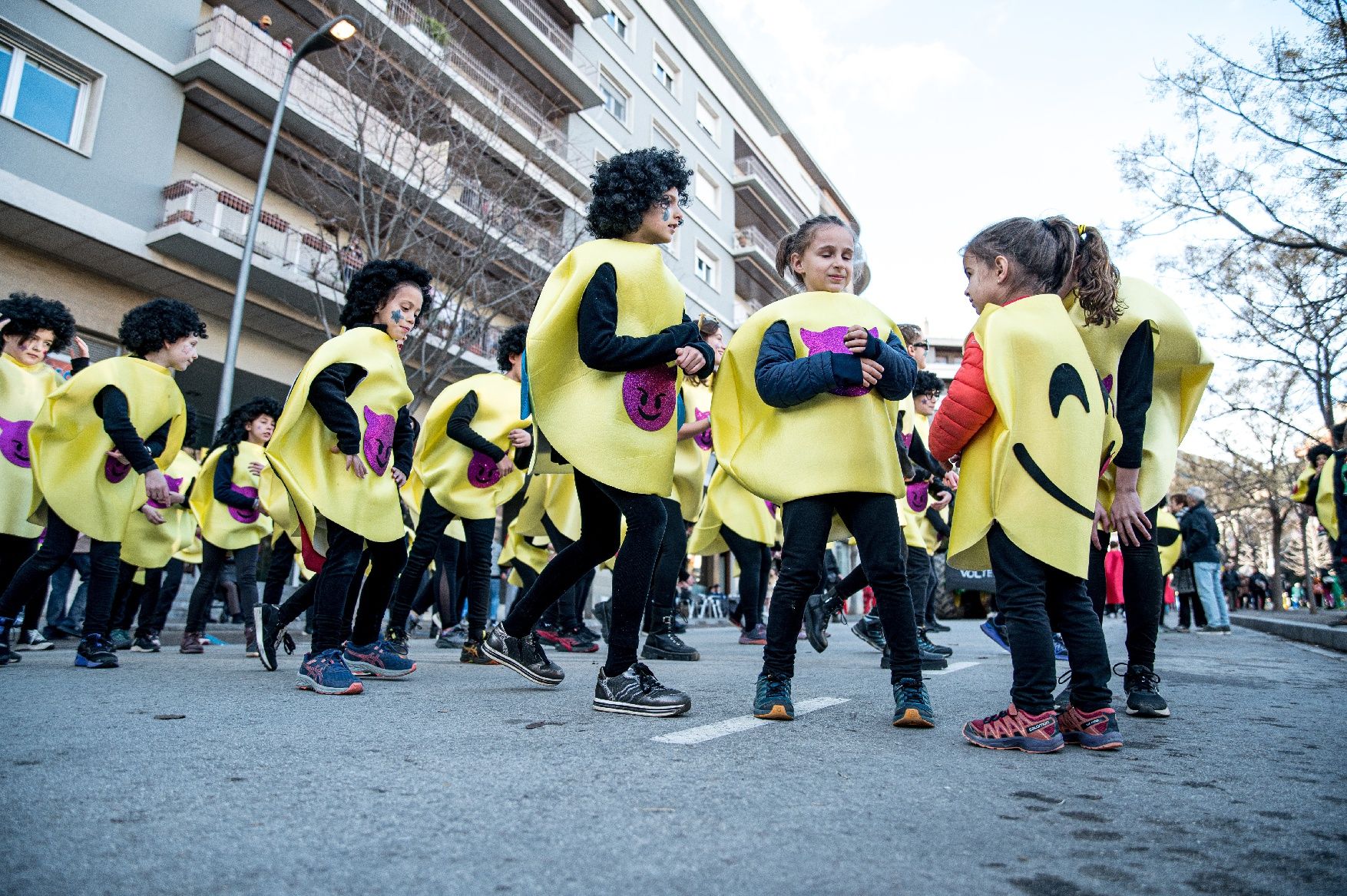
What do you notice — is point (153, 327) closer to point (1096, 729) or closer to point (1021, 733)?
point (1021, 733)

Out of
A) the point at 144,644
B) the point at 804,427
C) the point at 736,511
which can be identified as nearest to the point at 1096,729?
the point at 804,427

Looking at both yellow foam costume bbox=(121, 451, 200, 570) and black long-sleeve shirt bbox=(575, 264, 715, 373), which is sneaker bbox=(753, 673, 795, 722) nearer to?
black long-sleeve shirt bbox=(575, 264, 715, 373)

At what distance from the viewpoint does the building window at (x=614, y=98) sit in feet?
89.6

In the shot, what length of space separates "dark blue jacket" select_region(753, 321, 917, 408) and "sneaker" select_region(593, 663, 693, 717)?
1.06 m

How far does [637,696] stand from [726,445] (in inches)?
42.1

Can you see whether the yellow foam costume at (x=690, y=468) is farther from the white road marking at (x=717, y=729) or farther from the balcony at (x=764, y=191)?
the balcony at (x=764, y=191)

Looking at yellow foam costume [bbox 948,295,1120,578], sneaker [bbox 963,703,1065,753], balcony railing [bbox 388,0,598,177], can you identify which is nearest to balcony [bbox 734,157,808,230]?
balcony railing [bbox 388,0,598,177]

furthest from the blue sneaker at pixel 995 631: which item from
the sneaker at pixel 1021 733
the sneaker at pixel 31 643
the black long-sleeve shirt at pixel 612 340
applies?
the sneaker at pixel 31 643

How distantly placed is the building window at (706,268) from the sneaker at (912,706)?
95.0 ft

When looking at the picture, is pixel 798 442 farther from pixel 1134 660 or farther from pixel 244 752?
pixel 244 752

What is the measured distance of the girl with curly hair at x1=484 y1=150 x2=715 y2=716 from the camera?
3246 millimetres

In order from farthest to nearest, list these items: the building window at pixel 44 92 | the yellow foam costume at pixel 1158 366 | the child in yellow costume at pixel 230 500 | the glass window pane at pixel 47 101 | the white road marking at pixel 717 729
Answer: the glass window pane at pixel 47 101 → the building window at pixel 44 92 → the child in yellow costume at pixel 230 500 → the yellow foam costume at pixel 1158 366 → the white road marking at pixel 717 729

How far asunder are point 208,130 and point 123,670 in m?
14.9

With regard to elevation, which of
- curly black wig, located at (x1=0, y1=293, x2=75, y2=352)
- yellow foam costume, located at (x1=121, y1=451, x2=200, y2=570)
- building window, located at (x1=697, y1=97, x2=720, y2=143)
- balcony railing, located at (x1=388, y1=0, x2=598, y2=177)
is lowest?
yellow foam costume, located at (x1=121, y1=451, x2=200, y2=570)
